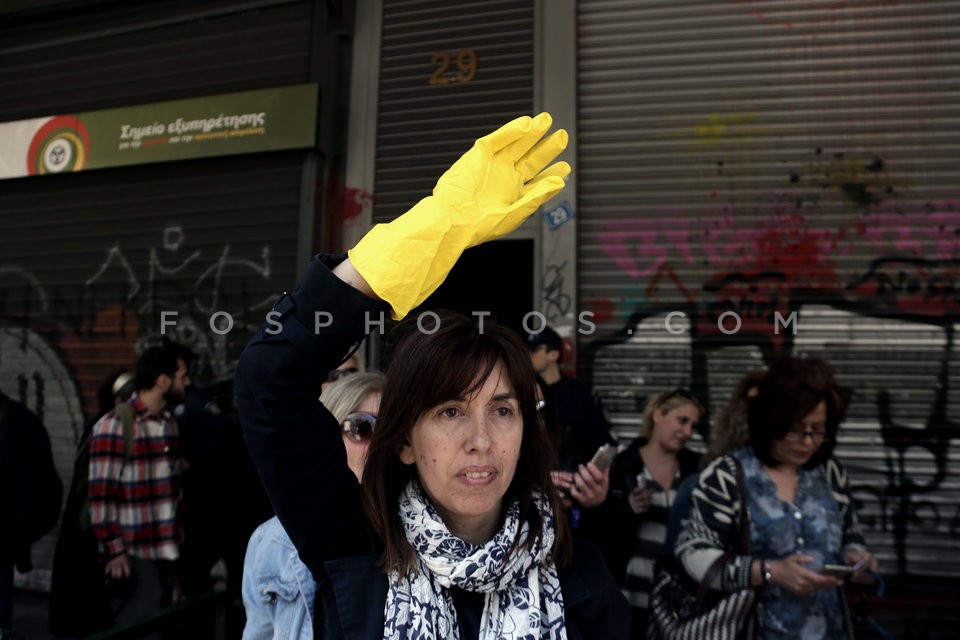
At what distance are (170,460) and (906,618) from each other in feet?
16.8

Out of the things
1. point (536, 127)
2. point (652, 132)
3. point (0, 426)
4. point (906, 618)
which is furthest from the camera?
point (652, 132)

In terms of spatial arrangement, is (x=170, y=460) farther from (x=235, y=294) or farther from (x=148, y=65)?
(x=148, y=65)

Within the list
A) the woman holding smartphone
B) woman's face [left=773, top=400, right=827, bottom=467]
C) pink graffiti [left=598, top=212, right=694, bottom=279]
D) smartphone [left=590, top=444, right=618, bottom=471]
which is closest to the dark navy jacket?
smartphone [left=590, top=444, right=618, bottom=471]

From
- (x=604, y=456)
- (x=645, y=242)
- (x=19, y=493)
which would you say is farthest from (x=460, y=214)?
(x=645, y=242)

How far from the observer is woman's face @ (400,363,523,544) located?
141 cm

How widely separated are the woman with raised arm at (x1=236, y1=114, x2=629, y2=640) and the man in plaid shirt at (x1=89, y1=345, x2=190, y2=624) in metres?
3.18

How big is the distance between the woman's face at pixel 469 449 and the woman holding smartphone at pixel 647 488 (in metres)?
2.01

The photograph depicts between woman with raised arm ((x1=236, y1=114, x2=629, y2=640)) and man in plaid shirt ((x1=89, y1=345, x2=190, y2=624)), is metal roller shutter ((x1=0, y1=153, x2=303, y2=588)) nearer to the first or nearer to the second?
man in plaid shirt ((x1=89, y1=345, x2=190, y2=624))

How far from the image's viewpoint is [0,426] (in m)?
4.20

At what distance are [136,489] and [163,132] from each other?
3904 mm

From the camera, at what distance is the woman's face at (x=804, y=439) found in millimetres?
2686

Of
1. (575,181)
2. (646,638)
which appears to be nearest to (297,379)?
(646,638)

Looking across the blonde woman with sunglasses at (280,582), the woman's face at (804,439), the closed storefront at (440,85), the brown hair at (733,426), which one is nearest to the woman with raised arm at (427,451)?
the blonde woman with sunglasses at (280,582)

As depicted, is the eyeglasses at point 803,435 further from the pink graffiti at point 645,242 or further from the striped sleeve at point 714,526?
the pink graffiti at point 645,242
